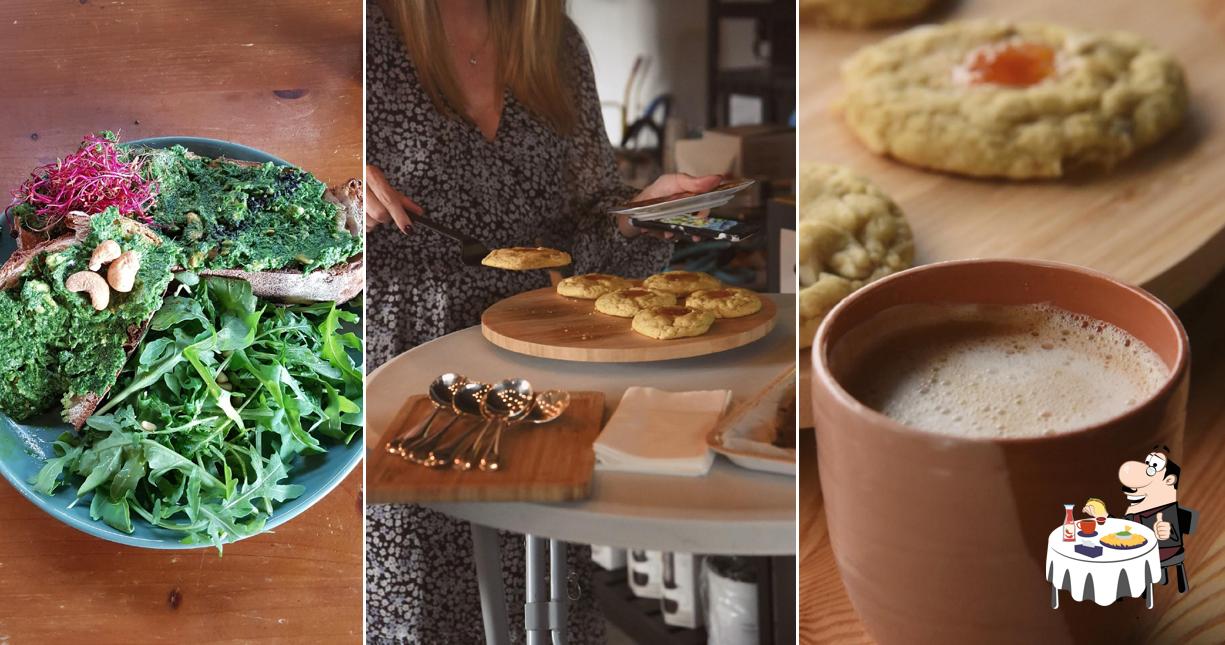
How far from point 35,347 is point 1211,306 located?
0.76m

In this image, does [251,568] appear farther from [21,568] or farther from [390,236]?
[390,236]

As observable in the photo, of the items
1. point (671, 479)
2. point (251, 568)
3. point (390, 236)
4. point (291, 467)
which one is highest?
point (390, 236)

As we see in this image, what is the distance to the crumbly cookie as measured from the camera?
22.9 inches

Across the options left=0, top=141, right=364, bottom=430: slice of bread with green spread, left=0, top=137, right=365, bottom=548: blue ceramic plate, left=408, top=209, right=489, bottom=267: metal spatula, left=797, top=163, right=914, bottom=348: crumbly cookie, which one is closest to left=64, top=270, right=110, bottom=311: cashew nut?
left=0, top=141, right=364, bottom=430: slice of bread with green spread

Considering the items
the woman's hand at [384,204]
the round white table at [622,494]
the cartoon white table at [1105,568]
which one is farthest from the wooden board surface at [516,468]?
the cartoon white table at [1105,568]

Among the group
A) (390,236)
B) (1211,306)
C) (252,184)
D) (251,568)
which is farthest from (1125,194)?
(251,568)

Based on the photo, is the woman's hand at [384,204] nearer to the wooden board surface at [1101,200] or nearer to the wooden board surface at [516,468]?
the wooden board surface at [516,468]

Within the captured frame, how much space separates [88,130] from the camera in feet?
2.56

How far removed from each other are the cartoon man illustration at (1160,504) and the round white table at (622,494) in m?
0.17

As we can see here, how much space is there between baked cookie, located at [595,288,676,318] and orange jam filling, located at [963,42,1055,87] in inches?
10.6

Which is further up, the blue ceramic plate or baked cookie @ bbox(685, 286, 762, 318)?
baked cookie @ bbox(685, 286, 762, 318)

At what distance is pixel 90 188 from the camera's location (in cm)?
69

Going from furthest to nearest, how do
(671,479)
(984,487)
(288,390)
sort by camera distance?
(288,390) < (671,479) < (984,487)

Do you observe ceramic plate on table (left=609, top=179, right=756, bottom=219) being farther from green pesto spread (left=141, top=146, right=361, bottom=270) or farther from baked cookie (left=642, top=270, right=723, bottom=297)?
green pesto spread (left=141, top=146, right=361, bottom=270)
